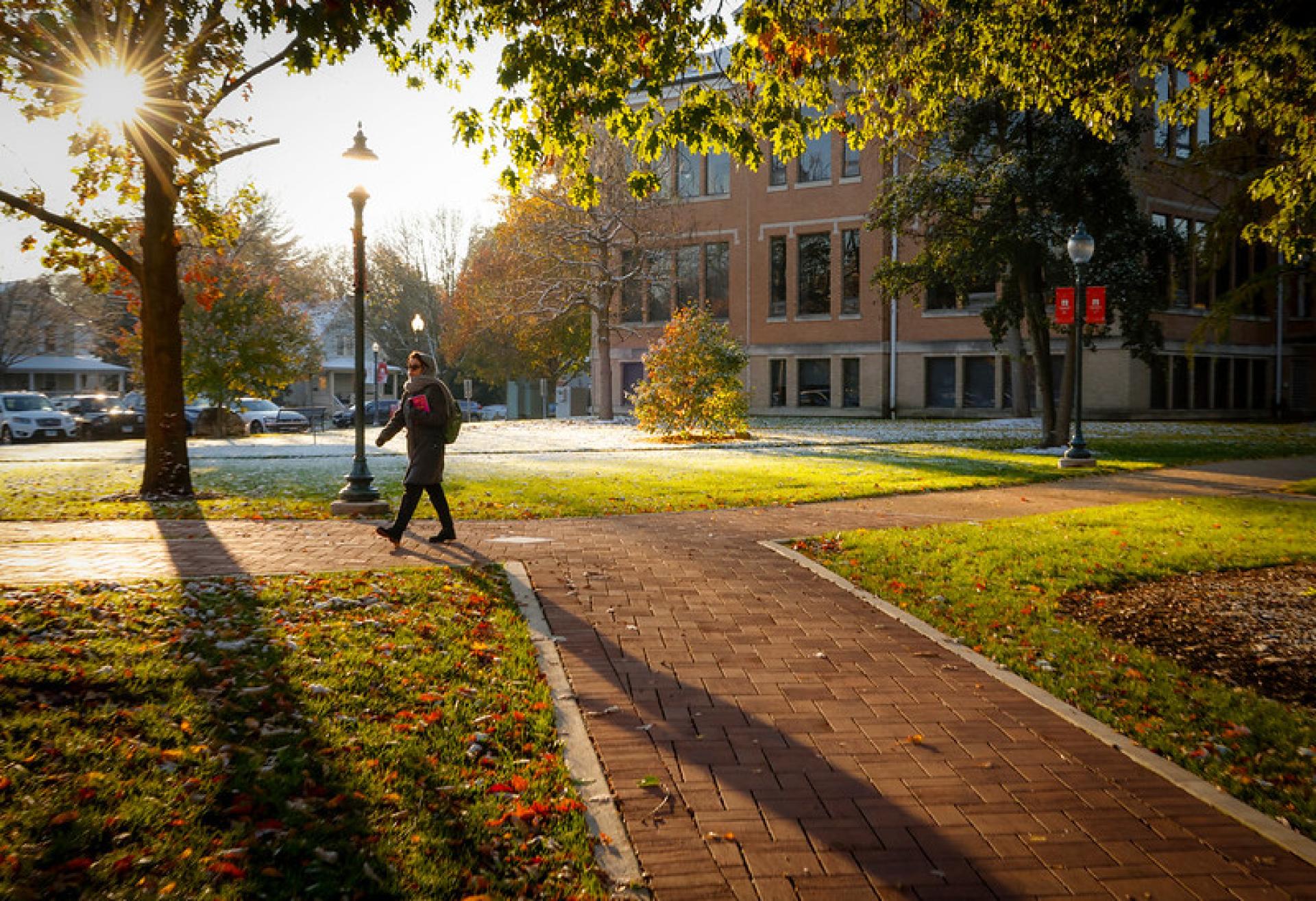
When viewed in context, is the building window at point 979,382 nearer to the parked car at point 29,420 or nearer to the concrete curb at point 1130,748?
the parked car at point 29,420

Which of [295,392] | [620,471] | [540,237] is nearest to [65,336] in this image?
[295,392]

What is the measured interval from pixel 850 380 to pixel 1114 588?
1400 inches

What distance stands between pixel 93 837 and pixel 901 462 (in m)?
17.5

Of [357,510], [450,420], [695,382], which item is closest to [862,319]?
[695,382]

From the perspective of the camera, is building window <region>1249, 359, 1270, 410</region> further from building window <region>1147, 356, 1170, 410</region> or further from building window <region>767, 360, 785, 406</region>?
building window <region>767, 360, 785, 406</region>

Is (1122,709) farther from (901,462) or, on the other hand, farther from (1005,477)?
(901,462)

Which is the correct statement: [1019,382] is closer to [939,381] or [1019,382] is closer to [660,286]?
[939,381]

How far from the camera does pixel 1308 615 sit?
7.01m

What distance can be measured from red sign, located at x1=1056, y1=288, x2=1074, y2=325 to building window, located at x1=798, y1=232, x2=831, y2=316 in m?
24.3

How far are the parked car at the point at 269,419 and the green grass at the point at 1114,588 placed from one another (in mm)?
37754

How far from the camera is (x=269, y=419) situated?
150ft

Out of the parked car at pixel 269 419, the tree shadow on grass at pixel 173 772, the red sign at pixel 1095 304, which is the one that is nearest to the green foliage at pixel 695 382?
the red sign at pixel 1095 304

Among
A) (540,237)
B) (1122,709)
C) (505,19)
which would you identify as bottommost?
(1122,709)

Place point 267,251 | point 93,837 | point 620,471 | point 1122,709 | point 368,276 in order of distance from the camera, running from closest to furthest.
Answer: point 93,837 < point 1122,709 < point 620,471 < point 267,251 < point 368,276
